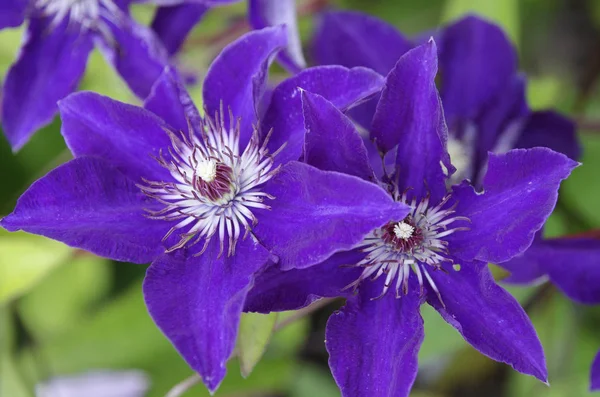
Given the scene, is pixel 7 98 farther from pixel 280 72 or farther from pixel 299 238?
pixel 280 72

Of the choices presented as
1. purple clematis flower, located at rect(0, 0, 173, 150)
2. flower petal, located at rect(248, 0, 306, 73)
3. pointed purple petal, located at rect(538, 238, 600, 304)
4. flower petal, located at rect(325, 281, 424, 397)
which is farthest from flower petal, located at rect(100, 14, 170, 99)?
pointed purple petal, located at rect(538, 238, 600, 304)

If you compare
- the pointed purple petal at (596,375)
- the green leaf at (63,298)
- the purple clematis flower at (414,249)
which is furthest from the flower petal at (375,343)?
the green leaf at (63,298)

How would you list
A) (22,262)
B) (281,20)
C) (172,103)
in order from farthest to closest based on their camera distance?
1. (22,262)
2. (281,20)
3. (172,103)

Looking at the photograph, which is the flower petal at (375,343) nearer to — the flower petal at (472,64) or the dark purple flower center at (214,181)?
the dark purple flower center at (214,181)

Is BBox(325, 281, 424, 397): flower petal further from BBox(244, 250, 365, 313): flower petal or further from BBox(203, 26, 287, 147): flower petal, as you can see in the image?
BBox(203, 26, 287, 147): flower petal

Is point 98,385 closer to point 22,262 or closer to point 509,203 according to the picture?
point 22,262

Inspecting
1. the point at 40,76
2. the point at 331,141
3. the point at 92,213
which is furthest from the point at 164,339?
the point at 331,141

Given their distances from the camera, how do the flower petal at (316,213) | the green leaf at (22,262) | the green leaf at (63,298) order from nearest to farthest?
the flower petal at (316,213) → the green leaf at (22,262) → the green leaf at (63,298)
